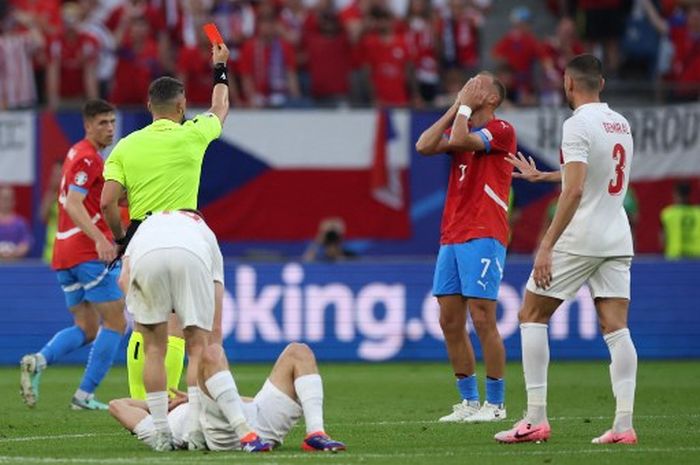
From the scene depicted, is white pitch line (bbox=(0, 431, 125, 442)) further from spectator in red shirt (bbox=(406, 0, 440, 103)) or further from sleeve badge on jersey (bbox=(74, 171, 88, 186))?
spectator in red shirt (bbox=(406, 0, 440, 103))

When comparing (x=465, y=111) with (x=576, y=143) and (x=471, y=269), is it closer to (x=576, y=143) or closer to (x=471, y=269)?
(x=471, y=269)

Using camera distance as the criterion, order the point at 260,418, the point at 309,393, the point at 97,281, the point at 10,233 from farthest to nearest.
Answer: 1. the point at 10,233
2. the point at 97,281
3. the point at 260,418
4. the point at 309,393

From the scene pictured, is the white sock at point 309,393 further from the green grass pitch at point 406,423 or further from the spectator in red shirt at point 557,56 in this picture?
the spectator in red shirt at point 557,56

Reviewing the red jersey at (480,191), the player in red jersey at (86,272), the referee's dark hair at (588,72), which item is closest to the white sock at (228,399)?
the referee's dark hair at (588,72)

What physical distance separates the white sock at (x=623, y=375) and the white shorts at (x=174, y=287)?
107 inches

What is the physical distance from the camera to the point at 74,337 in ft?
48.1

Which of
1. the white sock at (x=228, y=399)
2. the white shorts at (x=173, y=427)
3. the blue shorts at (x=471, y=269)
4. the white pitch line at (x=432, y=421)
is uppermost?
the blue shorts at (x=471, y=269)

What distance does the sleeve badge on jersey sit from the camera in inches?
543

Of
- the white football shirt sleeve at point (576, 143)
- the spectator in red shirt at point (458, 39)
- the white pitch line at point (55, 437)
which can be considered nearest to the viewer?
the white football shirt sleeve at point (576, 143)

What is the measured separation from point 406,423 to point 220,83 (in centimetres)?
305

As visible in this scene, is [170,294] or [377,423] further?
[377,423]

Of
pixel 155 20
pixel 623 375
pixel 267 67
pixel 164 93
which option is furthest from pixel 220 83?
pixel 155 20

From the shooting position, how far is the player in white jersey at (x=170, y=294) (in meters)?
9.96

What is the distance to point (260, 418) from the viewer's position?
9.96 m
